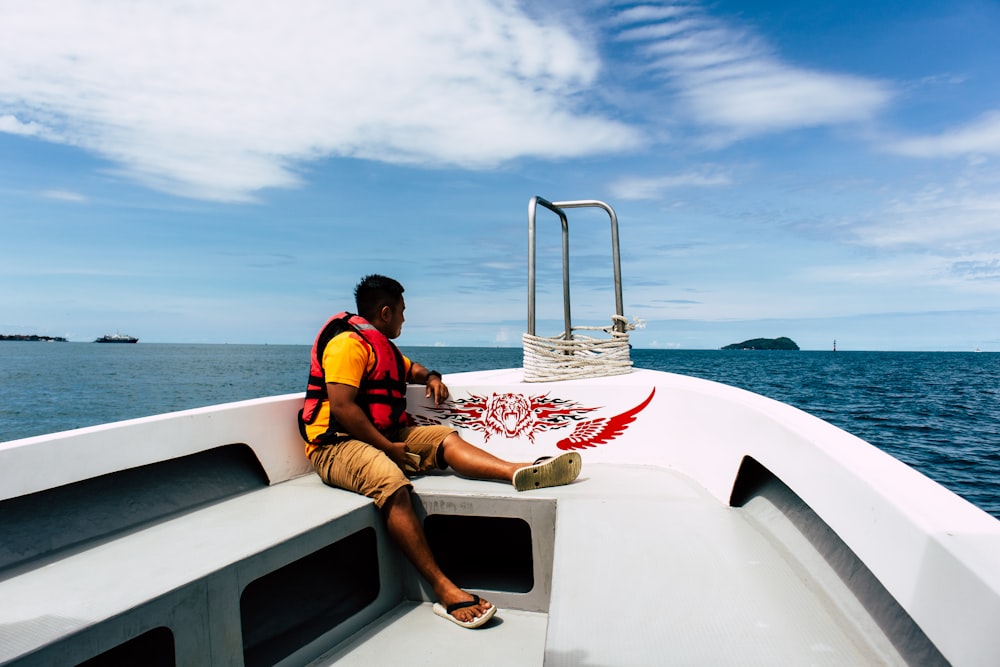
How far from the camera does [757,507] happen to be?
7.02 feet

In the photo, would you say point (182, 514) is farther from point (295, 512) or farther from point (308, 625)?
point (308, 625)

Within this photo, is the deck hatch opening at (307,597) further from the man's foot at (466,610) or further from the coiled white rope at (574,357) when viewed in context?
the coiled white rope at (574,357)

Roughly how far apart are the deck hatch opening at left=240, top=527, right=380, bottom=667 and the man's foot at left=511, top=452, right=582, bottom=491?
64 cm

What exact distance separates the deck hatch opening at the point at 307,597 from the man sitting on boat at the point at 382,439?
24cm

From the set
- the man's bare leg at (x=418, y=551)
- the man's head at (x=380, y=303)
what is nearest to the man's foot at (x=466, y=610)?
the man's bare leg at (x=418, y=551)

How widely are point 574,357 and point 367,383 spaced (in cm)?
124

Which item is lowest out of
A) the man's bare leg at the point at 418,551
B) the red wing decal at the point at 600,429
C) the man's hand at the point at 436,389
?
the man's bare leg at the point at 418,551

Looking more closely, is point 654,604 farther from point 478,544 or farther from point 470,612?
point 478,544

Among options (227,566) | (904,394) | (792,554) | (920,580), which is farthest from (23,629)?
(904,394)

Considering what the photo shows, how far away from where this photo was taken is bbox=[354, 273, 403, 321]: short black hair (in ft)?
9.37

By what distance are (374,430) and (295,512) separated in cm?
48

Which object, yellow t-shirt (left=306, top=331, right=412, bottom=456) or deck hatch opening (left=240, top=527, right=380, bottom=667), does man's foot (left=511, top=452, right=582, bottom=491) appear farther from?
yellow t-shirt (left=306, top=331, right=412, bottom=456)

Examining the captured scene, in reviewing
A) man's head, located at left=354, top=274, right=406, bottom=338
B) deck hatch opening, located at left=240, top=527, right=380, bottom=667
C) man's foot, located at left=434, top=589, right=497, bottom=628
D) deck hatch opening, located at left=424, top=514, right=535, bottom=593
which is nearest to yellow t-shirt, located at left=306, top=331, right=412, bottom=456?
man's head, located at left=354, top=274, right=406, bottom=338

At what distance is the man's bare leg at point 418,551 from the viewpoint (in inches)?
85.2
